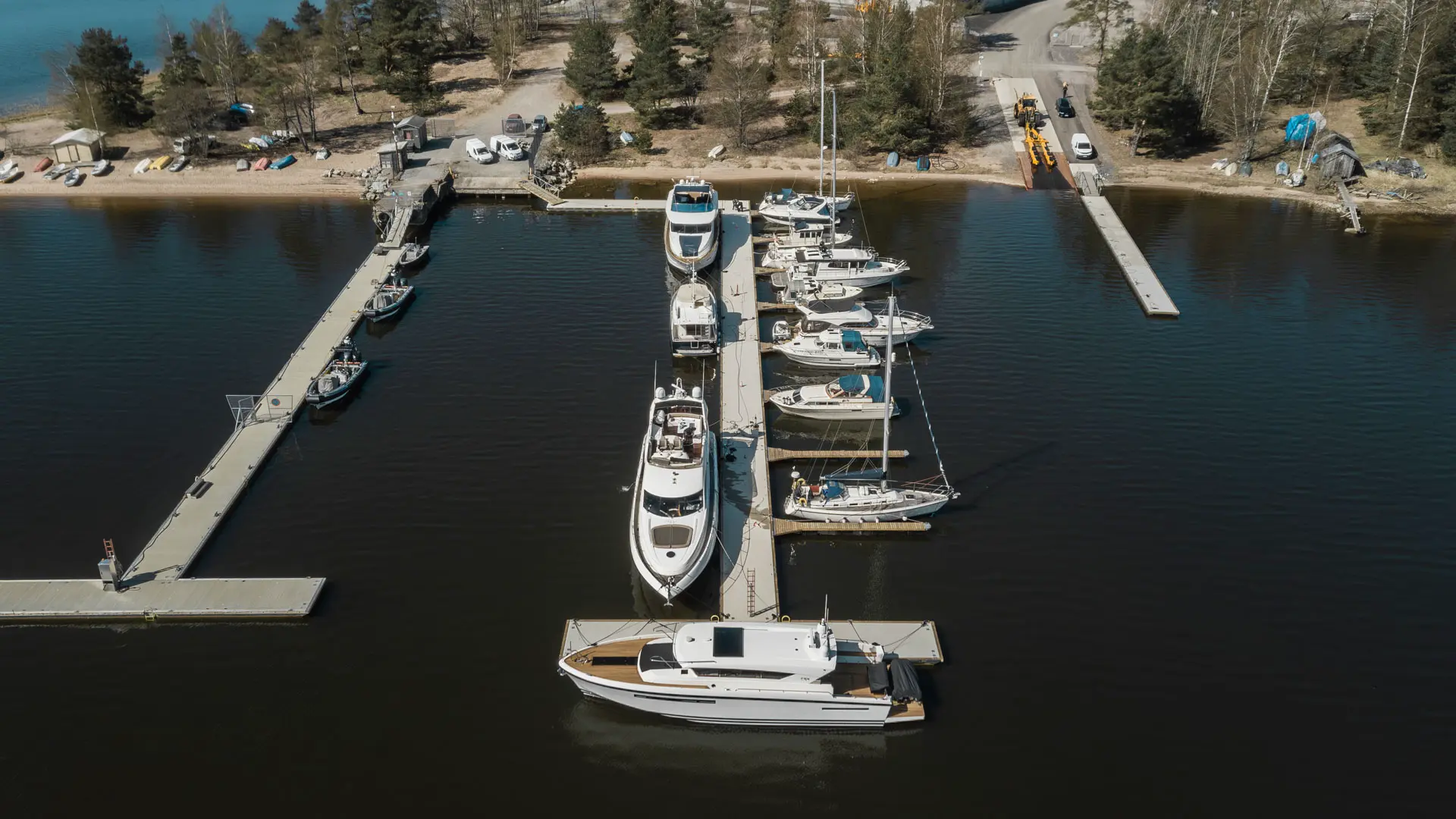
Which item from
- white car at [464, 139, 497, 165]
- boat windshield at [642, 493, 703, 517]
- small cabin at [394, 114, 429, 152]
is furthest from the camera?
small cabin at [394, 114, 429, 152]

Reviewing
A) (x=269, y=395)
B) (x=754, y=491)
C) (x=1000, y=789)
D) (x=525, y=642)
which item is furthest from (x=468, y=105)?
(x=1000, y=789)

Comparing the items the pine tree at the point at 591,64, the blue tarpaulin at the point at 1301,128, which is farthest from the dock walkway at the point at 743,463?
the blue tarpaulin at the point at 1301,128

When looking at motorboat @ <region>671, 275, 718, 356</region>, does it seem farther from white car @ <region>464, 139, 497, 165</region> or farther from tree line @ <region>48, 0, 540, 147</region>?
tree line @ <region>48, 0, 540, 147</region>

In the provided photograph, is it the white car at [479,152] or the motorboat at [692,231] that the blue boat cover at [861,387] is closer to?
the motorboat at [692,231]

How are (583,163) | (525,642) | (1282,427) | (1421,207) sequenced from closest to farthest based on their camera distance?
1. (525,642)
2. (1282,427)
3. (1421,207)
4. (583,163)

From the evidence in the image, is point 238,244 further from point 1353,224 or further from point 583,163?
point 1353,224

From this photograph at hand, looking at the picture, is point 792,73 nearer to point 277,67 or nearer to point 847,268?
point 847,268

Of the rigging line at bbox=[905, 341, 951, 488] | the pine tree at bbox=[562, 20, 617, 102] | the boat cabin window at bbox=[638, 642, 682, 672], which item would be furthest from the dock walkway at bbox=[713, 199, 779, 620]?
the pine tree at bbox=[562, 20, 617, 102]

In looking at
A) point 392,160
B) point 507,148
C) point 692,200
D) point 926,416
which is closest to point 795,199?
point 692,200
